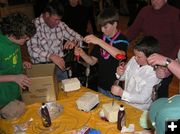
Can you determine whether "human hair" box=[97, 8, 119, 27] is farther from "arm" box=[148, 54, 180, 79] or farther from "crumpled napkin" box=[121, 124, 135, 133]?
"crumpled napkin" box=[121, 124, 135, 133]

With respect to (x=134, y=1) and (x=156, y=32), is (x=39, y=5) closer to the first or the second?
(x=134, y=1)

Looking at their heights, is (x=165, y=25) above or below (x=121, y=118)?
above

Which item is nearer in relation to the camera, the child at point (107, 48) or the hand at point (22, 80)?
the hand at point (22, 80)

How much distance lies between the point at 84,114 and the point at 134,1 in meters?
6.54

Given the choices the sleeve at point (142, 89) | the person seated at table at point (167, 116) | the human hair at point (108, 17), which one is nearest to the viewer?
the person seated at table at point (167, 116)

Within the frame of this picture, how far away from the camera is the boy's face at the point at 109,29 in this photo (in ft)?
8.72

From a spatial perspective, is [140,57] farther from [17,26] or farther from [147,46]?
Answer: [17,26]

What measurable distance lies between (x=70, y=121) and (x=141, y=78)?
71cm

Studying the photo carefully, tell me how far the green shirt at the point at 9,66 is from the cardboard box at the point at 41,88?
0.45 feet

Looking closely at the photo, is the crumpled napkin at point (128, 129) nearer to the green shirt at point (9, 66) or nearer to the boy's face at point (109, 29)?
the boy's face at point (109, 29)

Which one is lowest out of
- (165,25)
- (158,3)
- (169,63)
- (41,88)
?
(41,88)

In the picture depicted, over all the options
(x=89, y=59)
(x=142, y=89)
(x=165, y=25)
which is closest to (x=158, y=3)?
(x=165, y=25)

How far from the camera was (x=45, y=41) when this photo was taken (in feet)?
10.3

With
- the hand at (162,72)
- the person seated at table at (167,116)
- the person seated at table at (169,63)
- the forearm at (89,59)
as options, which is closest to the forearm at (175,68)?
the person seated at table at (169,63)
